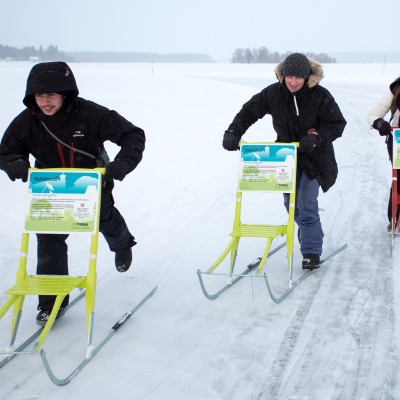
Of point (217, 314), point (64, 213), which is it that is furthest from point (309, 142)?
point (64, 213)

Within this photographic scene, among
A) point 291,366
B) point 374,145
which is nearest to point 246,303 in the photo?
point 291,366

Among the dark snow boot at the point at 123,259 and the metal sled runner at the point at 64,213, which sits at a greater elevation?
the metal sled runner at the point at 64,213

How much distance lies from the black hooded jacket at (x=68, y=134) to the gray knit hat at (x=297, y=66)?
129 cm

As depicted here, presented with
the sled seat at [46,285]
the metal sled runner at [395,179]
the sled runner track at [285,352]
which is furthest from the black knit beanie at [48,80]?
the metal sled runner at [395,179]

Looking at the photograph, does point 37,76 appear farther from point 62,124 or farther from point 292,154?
point 292,154

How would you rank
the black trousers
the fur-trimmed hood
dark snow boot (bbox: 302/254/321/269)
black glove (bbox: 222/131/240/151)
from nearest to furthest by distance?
the black trousers → the fur-trimmed hood → black glove (bbox: 222/131/240/151) → dark snow boot (bbox: 302/254/321/269)

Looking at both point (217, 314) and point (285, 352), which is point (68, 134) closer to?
Result: point (217, 314)

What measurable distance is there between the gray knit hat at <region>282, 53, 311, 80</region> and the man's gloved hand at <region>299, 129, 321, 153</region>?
0.43m

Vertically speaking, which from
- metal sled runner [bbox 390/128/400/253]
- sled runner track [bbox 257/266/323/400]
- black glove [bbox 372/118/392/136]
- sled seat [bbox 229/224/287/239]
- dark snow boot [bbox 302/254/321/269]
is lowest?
sled runner track [bbox 257/266/323/400]

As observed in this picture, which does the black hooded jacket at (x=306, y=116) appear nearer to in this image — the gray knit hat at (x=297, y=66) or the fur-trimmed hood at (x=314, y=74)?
the fur-trimmed hood at (x=314, y=74)

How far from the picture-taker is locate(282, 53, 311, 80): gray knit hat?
4.73 metres

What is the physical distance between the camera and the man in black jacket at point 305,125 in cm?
482

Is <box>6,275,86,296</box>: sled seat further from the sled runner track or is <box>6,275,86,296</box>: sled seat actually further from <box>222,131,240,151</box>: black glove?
<box>222,131,240,151</box>: black glove

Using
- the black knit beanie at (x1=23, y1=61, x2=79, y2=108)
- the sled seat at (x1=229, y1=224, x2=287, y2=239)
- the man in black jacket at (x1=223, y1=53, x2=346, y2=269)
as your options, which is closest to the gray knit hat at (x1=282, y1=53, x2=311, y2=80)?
the man in black jacket at (x1=223, y1=53, x2=346, y2=269)
